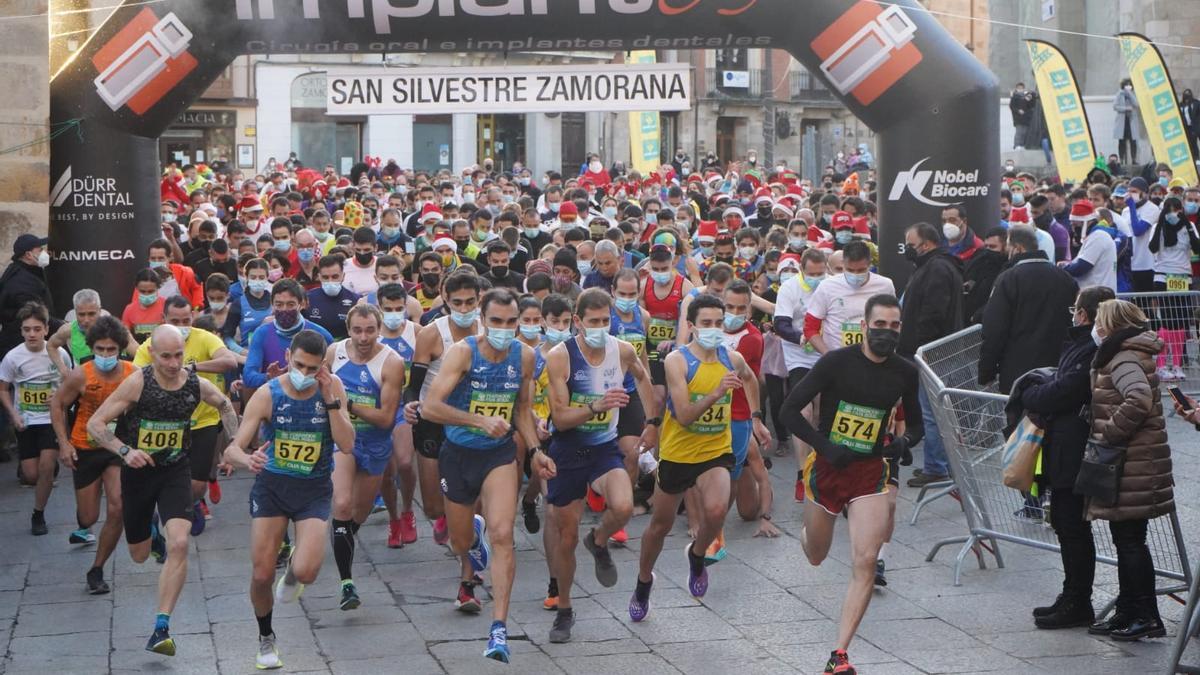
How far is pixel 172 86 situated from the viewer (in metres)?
12.7

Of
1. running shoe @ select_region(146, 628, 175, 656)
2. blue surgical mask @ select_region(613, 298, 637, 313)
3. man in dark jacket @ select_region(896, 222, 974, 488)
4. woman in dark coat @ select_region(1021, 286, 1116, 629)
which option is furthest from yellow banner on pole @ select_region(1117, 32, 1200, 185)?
running shoe @ select_region(146, 628, 175, 656)

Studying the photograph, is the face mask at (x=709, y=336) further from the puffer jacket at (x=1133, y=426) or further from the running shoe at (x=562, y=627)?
the puffer jacket at (x=1133, y=426)

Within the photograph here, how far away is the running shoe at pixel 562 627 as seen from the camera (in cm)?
761

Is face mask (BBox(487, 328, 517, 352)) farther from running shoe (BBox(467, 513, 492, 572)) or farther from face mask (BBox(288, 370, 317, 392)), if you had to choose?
running shoe (BBox(467, 513, 492, 572))

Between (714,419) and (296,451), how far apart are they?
2.10m

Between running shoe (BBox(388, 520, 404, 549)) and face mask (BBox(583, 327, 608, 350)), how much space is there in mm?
2324

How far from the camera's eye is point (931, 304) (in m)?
10.8

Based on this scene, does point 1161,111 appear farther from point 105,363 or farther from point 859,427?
point 105,363

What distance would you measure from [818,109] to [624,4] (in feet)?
137

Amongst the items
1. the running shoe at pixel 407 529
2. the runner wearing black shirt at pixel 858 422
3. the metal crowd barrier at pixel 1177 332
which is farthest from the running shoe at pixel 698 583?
the metal crowd barrier at pixel 1177 332

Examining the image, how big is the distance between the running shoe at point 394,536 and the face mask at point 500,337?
2379 millimetres

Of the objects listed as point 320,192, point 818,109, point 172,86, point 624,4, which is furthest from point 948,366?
point 818,109

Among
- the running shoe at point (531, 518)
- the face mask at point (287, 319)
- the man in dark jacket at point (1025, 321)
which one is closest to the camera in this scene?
the face mask at point (287, 319)

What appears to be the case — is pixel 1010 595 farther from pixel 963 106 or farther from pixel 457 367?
pixel 963 106
